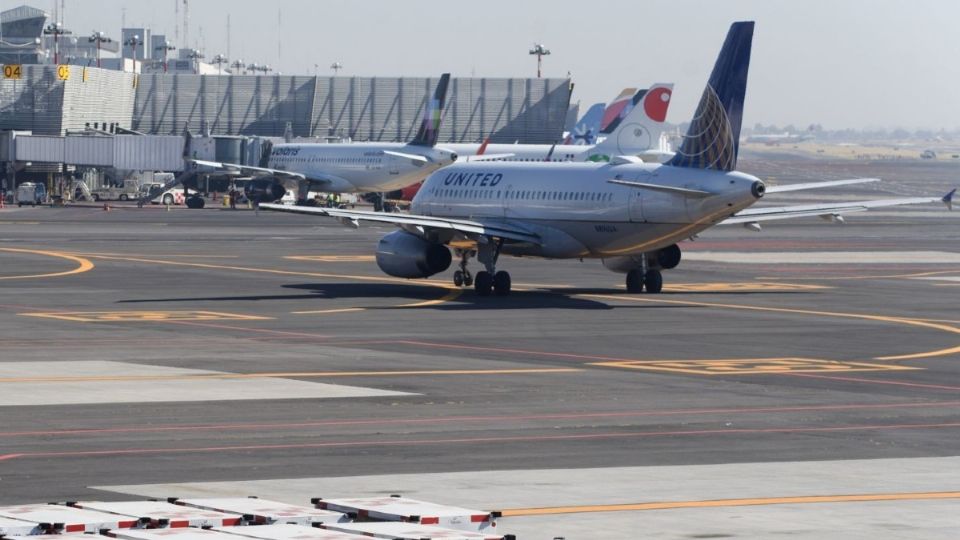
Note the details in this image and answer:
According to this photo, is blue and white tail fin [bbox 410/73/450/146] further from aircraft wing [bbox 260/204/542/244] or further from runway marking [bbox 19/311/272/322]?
runway marking [bbox 19/311/272/322]

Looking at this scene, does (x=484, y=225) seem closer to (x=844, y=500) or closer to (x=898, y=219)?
(x=844, y=500)

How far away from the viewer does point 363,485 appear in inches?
897

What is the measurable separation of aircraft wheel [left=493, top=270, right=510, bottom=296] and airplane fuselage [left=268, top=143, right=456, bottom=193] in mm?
74140

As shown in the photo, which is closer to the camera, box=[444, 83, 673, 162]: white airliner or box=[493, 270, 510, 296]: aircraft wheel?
box=[493, 270, 510, 296]: aircraft wheel

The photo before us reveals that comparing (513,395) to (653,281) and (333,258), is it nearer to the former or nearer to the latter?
(653,281)

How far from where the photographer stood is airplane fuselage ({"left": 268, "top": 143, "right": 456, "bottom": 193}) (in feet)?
441

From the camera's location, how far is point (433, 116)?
441 ft

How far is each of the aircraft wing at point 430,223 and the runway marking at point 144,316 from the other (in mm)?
5035

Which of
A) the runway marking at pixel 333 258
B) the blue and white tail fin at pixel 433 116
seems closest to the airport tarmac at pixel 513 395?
the runway marking at pixel 333 258

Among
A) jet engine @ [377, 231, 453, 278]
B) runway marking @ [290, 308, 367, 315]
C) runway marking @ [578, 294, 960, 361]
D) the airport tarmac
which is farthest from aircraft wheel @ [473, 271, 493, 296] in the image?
runway marking @ [290, 308, 367, 315]

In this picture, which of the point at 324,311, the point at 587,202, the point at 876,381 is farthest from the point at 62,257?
the point at 876,381

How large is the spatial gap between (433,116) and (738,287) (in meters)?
72.2

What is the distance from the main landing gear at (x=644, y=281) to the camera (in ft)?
201

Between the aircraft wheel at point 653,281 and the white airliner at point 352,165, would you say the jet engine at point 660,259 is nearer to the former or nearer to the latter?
the aircraft wheel at point 653,281
